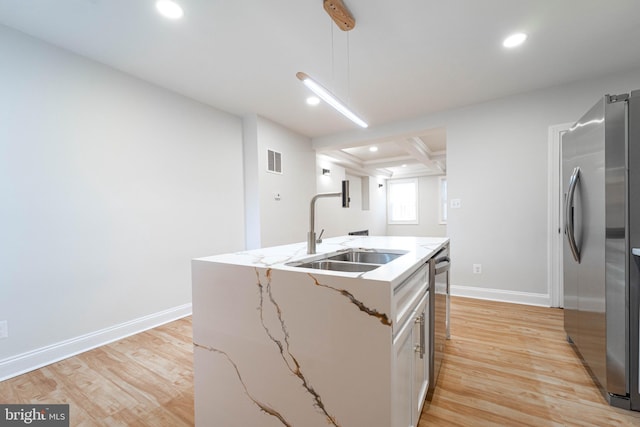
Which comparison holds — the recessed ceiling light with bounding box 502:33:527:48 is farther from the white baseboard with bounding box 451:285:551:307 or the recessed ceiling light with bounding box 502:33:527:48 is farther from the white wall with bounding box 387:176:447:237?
the white wall with bounding box 387:176:447:237

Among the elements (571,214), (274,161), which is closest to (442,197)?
(274,161)

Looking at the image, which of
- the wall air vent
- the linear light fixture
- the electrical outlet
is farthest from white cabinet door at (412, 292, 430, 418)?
the wall air vent

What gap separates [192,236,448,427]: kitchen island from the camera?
0.95 metres

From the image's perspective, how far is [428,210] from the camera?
888 centimetres

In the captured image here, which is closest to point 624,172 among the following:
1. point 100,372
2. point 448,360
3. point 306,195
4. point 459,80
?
point 448,360

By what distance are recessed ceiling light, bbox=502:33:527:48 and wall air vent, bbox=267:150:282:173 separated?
3.02m

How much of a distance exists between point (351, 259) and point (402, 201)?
8165 mm

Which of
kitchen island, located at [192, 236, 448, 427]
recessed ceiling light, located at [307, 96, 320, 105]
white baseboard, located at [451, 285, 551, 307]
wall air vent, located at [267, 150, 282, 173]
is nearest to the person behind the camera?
kitchen island, located at [192, 236, 448, 427]

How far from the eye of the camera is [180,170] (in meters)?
3.16

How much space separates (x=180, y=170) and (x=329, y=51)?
213 cm

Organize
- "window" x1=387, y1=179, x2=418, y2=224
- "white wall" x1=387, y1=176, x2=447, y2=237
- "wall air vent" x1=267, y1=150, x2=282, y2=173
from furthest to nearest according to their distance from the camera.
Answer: "window" x1=387, y1=179, x2=418, y2=224, "white wall" x1=387, y1=176, x2=447, y2=237, "wall air vent" x1=267, y1=150, x2=282, y2=173

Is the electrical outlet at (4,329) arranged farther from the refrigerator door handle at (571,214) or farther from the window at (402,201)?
the window at (402,201)

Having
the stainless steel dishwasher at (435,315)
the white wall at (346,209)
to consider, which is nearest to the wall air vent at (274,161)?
the white wall at (346,209)

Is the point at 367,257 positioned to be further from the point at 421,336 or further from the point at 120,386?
the point at 120,386
